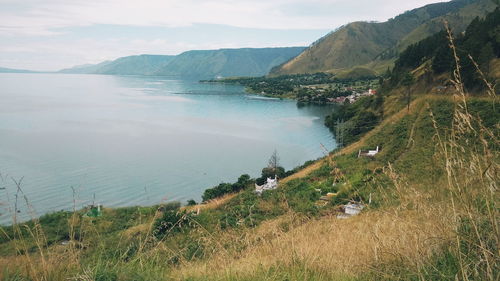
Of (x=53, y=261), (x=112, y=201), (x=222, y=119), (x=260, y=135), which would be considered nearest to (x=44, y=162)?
(x=112, y=201)

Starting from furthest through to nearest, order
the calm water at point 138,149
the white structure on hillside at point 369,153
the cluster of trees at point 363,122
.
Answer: the cluster of trees at point 363,122
the calm water at point 138,149
the white structure on hillside at point 369,153

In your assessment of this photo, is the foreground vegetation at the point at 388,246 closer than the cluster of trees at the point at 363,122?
Yes

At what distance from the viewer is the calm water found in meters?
40.0

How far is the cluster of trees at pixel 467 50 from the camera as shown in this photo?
113 feet

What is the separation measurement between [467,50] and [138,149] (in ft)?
153

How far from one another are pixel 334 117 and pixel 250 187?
42763 mm

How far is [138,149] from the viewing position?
57.2m

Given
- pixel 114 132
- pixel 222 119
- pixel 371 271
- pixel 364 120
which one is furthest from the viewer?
pixel 222 119

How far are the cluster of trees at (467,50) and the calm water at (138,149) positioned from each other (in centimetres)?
1970

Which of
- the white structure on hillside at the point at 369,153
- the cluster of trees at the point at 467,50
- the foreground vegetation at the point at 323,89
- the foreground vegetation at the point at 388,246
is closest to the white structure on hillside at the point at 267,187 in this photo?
the white structure on hillside at the point at 369,153

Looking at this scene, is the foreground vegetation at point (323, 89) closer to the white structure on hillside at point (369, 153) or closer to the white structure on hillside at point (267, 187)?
the white structure on hillside at point (369, 153)

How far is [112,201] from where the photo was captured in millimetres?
37031

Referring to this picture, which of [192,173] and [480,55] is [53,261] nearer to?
[480,55]

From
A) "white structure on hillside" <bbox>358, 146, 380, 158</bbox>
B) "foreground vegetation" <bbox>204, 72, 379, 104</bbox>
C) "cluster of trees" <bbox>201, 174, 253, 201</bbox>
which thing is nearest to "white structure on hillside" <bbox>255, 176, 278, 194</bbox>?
"cluster of trees" <bbox>201, 174, 253, 201</bbox>
